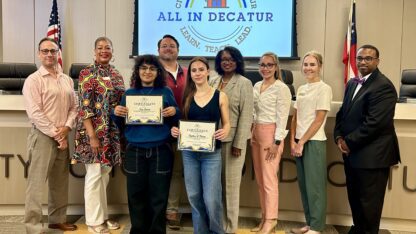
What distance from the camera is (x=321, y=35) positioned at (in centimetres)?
604

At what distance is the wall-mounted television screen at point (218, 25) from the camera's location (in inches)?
237

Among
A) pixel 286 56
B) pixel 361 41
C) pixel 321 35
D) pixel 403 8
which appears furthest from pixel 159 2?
pixel 403 8

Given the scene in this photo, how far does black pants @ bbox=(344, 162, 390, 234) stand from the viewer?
273 centimetres

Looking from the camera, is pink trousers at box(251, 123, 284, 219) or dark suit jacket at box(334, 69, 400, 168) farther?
pink trousers at box(251, 123, 284, 219)

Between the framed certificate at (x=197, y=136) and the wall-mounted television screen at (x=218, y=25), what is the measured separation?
3.77 meters

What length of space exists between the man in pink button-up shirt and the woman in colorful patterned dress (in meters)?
0.15

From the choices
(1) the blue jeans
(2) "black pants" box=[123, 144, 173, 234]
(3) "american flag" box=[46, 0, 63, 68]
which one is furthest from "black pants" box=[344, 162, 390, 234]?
(3) "american flag" box=[46, 0, 63, 68]

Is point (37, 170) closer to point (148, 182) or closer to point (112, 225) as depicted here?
point (112, 225)

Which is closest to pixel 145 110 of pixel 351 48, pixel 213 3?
pixel 213 3

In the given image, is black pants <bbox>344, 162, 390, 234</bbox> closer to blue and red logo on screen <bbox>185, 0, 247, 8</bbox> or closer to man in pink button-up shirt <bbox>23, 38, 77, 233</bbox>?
man in pink button-up shirt <bbox>23, 38, 77, 233</bbox>

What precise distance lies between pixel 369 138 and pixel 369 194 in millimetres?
409

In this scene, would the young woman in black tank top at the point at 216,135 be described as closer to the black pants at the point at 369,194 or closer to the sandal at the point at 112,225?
the sandal at the point at 112,225

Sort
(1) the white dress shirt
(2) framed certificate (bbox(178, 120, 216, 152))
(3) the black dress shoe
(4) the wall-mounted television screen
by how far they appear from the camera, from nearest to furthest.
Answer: (2) framed certificate (bbox(178, 120, 216, 152)) < (1) the white dress shirt < (3) the black dress shoe < (4) the wall-mounted television screen

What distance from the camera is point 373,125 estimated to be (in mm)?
2625
